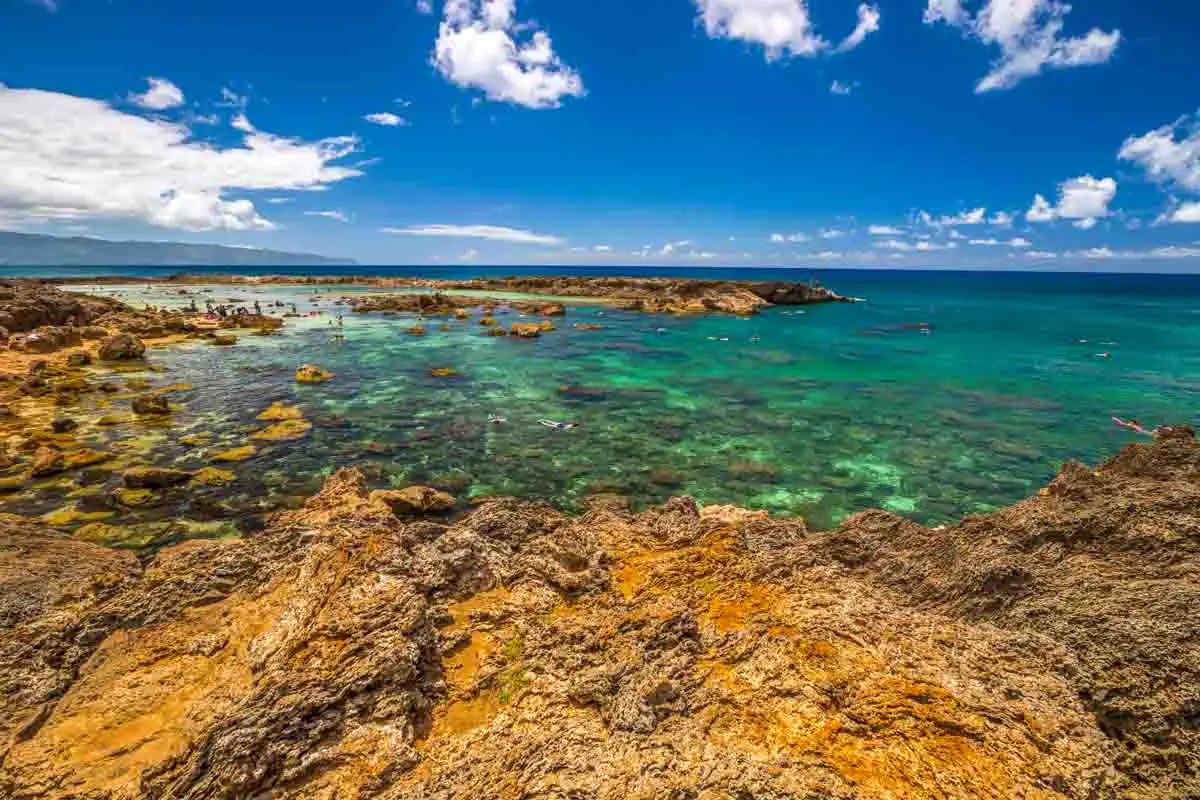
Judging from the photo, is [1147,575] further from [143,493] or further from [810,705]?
[143,493]

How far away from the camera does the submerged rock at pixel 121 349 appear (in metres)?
41.8

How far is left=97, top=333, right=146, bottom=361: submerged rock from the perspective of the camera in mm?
41844

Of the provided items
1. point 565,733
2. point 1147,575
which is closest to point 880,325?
point 1147,575

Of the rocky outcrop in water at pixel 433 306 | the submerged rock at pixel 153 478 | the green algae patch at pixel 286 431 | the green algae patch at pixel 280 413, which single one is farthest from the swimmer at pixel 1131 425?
the rocky outcrop in water at pixel 433 306

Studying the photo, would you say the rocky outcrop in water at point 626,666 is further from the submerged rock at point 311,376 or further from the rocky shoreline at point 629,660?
the submerged rock at point 311,376

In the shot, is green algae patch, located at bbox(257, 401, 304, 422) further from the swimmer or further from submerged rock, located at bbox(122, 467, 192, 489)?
the swimmer

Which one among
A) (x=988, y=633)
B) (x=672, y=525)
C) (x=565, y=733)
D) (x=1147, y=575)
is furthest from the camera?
(x=672, y=525)

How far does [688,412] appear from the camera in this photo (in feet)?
107

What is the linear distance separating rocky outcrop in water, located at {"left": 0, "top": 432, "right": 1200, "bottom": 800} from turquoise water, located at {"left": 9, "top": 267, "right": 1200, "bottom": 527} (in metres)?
10.2

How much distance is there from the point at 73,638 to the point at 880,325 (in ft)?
314

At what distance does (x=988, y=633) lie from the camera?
6.91m

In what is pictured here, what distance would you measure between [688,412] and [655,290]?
9448cm

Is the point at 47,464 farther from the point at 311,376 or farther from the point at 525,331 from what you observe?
the point at 525,331

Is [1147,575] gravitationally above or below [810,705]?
above
